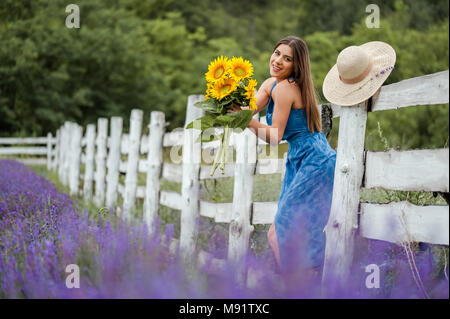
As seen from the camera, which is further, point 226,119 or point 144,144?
point 144,144

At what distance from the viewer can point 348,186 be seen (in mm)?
3006

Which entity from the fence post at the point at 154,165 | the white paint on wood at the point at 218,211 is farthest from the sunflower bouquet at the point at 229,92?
the fence post at the point at 154,165

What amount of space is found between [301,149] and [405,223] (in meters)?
0.93

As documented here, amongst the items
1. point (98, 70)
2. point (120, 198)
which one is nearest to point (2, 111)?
point (98, 70)

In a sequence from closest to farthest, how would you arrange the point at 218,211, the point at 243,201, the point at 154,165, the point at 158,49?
1. the point at 243,201
2. the point at 218,211
3. the point at 154,165
4. the point at 158,49

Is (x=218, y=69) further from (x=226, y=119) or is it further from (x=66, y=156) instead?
(x=66, y=156)

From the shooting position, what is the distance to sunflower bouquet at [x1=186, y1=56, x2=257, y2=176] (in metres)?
2.94

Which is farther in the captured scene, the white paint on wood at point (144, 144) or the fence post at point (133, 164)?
the fence post at point (133, 164)

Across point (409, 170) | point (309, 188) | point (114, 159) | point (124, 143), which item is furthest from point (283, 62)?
point (114, 159)

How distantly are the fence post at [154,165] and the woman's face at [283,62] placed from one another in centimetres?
321

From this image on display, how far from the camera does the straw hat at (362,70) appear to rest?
293 centimetres

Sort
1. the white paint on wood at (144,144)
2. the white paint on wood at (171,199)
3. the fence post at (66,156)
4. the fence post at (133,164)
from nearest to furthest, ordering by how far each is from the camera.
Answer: the white paint on wood at (171,199) < the white paint on wood at (144,144) < the fence post at (133,164) < the fence post at (66,156)

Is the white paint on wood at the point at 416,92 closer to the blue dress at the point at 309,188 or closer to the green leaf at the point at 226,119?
the blue dress at the point at 309,188

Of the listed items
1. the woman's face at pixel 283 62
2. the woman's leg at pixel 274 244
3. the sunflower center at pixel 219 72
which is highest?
the woman's face at pixel 283 62
